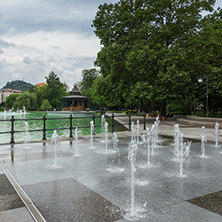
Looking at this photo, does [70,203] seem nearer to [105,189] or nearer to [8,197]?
[105,189]

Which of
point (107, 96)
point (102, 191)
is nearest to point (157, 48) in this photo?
point (107, 96)

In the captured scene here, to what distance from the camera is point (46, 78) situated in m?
82.9

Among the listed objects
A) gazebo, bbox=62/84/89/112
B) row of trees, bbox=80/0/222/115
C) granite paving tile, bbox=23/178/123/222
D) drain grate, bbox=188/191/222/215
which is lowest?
granite paving tile, bbox=23/178/123/222

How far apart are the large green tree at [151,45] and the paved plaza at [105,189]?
1519cm

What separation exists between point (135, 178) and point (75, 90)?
236 feet

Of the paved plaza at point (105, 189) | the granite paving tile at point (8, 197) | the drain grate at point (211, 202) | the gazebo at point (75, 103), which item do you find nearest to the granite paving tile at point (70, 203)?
the paved plaza at point (105, 189)

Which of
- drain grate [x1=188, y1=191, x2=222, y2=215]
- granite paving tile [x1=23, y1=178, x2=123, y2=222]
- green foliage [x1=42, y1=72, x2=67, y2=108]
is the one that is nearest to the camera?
granite paving tile [x1=23, y1=178, x2=123, y2=222]

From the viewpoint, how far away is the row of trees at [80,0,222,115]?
70.6 feet

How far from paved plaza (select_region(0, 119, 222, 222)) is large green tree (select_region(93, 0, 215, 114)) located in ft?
49.8

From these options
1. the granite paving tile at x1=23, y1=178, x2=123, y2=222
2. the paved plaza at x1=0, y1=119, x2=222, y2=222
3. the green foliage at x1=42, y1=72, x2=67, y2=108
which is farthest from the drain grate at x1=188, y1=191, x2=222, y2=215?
the green foliage at x1=42, y1=72, x2=67, y2=108

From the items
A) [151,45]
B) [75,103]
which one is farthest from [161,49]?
[75,103]

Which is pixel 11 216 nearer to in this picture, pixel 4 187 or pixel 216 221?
pixel 4 187

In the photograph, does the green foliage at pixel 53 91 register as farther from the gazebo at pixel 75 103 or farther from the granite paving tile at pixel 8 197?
the granite paving tile at pixel 8 197

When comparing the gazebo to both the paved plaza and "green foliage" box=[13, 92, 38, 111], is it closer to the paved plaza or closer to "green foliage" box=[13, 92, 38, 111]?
"green foliage" box=[13, 92, 38, 111]
